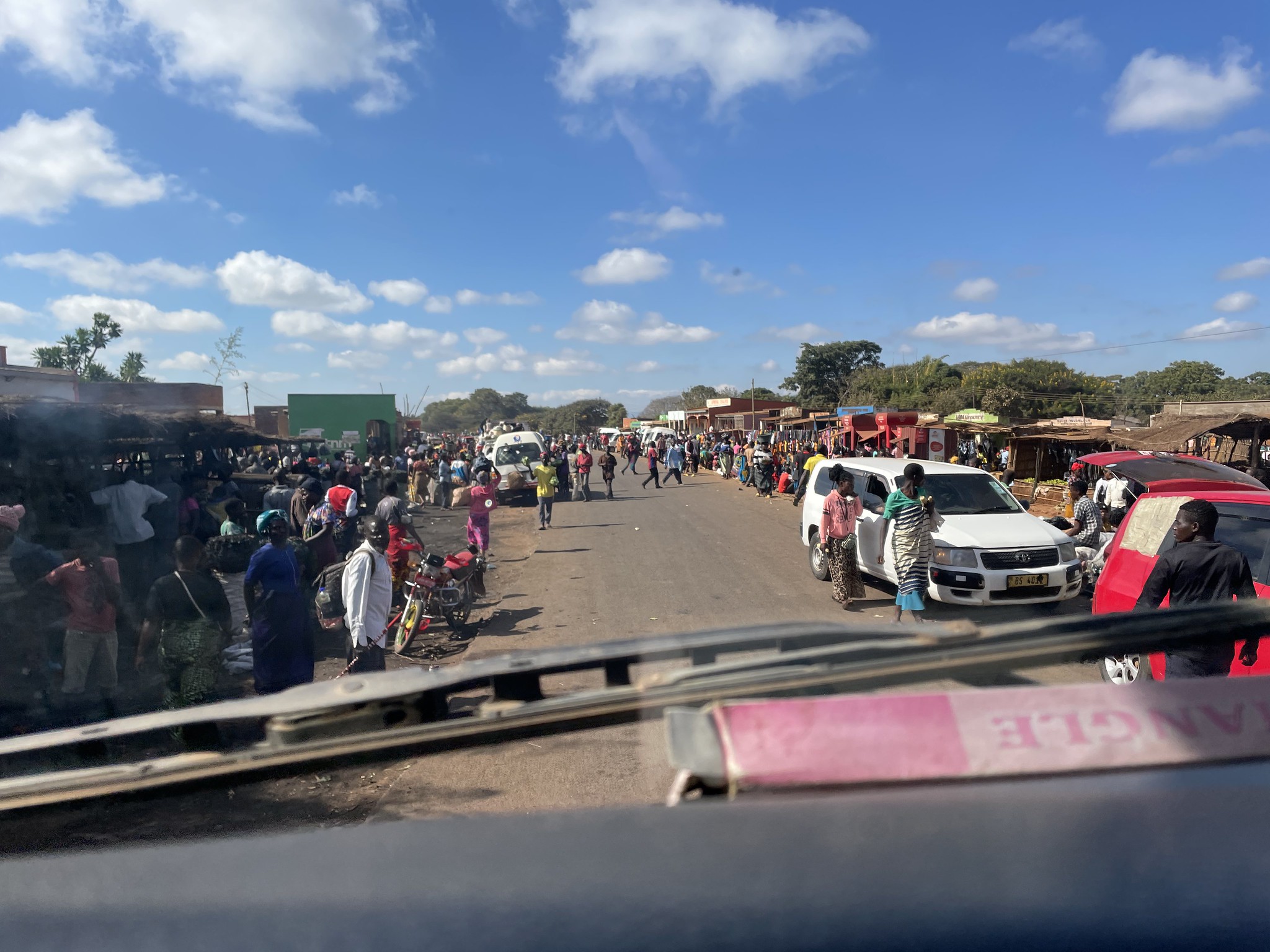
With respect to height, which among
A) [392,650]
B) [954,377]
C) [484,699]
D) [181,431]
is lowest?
[392,650]

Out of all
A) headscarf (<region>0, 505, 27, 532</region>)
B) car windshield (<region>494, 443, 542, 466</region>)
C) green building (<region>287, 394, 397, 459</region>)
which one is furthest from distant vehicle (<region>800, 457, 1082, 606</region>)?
green building (<region>287, 394, 397, 459</region>)

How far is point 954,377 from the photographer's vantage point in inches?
2233

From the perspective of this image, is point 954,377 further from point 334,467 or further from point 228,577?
point 228,577

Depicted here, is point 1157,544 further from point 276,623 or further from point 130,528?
point 130,528

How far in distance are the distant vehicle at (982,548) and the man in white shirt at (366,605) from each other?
4893mm

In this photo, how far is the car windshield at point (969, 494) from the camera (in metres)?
8.51

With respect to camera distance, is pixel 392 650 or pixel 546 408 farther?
pixel 546 408

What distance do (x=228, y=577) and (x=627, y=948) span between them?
11459 millimetres

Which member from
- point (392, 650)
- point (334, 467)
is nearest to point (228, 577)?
point (392, 650)

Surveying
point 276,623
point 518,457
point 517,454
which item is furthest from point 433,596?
point 517,454

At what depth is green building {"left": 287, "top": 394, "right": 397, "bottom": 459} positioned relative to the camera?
27453mm

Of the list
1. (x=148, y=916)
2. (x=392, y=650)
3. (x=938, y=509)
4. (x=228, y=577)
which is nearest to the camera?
(x=148, y=916)

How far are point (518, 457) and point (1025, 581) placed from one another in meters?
17.4

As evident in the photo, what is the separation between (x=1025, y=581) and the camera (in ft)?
24.5
